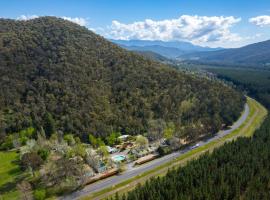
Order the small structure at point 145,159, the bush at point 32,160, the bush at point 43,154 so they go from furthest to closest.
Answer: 1. the small structure at point 145,159
2. the bush at point 43,154
3. the bush at point 32,160

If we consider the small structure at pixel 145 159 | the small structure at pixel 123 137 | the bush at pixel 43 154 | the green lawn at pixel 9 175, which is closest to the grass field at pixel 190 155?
the small structure at pixel 145 159

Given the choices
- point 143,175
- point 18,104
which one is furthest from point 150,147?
point 18,104

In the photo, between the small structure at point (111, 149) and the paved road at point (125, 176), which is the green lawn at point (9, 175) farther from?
the small structure at point (111, 149)

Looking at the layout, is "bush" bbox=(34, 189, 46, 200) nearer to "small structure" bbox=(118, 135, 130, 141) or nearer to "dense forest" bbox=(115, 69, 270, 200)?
"dense forest" bbox=(115, 69, 270, 200)

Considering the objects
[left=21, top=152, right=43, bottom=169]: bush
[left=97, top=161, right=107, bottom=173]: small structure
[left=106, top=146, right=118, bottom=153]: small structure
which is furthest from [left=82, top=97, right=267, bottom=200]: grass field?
A: [left=21, top=152, right=43, bottom=169]: bush

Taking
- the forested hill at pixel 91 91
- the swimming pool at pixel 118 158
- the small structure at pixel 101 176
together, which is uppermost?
the forested hill at pixel 91 91
